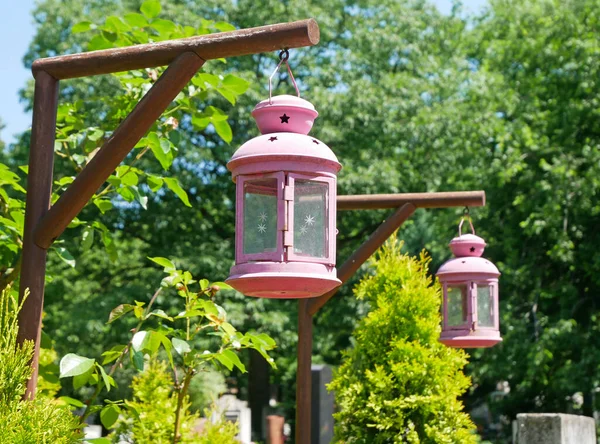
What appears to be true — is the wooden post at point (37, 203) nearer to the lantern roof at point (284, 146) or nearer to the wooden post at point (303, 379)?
the lantern roof at point (284, 146)

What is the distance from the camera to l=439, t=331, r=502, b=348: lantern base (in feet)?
26.5

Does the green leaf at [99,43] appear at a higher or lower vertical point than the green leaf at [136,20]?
lower

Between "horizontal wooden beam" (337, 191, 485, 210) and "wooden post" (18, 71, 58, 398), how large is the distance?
A: 368 centimetres

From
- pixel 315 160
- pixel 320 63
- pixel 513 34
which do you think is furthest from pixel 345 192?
pixel 315 160

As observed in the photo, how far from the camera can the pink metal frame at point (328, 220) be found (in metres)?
3.98

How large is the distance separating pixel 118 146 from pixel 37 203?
19.7 inches

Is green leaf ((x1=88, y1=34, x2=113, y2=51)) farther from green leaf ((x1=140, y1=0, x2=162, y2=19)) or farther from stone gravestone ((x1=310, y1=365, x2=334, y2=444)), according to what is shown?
stone gravestone ((x1=310, y1=365, x2=334, y2=444))

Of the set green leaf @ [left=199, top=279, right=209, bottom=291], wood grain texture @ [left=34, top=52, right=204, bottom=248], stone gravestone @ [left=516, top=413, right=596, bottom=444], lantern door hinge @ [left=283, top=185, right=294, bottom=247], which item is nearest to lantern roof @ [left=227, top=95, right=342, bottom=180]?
lantern door hinge @ [left=283, top=185, right=294, bottom=247]

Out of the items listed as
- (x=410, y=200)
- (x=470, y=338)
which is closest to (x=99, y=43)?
(x=410, y=200)

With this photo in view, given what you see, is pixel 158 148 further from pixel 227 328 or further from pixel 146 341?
pixel 146 341

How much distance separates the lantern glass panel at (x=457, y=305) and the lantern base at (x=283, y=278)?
423cm

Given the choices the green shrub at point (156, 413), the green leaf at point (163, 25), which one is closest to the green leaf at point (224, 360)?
the green leaf at point (163, 25)

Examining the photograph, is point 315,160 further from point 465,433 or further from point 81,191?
point 465,433

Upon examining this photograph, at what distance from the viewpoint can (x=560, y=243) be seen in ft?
Result: 63.6
